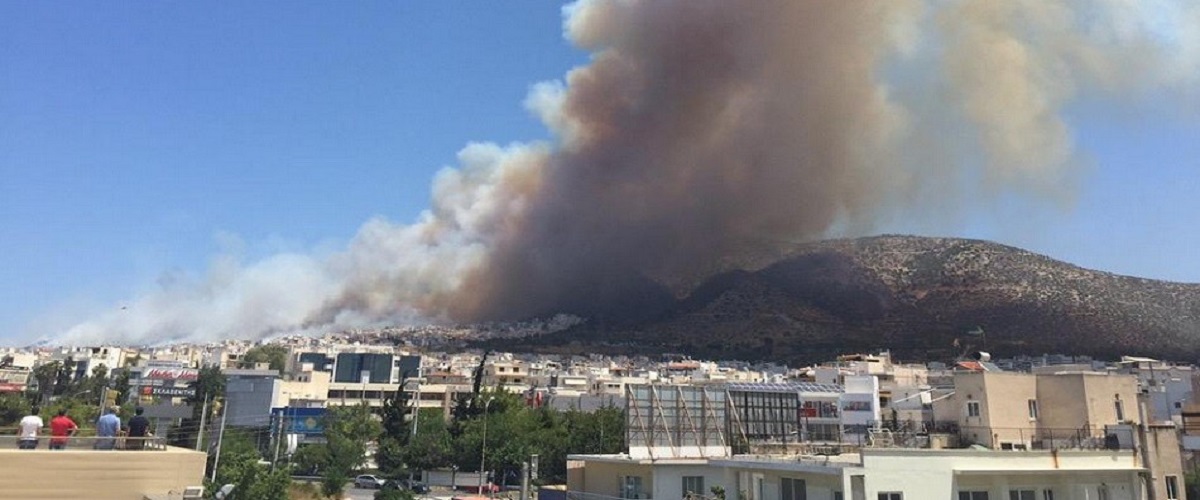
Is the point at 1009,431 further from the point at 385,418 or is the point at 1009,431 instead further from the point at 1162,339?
the point at 1162,339

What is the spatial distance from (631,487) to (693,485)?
1668 millimetres

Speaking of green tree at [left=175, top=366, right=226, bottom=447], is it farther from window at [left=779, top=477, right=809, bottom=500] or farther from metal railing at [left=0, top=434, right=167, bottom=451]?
metal railing at [left=0, top=434, right=167, bottom=451]

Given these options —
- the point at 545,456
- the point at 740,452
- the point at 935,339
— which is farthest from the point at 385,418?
the point at 935,339

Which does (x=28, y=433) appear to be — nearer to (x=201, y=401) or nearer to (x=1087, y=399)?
(x=1087, y=399)

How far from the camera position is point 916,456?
49.9 ft

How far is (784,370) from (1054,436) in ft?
207

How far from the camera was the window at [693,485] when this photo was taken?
2014 cm

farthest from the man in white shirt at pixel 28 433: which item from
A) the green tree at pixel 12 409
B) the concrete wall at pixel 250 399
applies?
the concrete wall at pixel 250 399

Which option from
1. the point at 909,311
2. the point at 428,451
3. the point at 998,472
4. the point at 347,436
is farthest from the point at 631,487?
the point at 909,311

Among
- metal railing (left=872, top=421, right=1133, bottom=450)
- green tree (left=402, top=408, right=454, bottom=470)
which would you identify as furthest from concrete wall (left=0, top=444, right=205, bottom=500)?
green tree (left=402, top=408, right=454, bottom=470)

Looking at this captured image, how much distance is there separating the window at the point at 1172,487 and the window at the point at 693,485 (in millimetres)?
9793

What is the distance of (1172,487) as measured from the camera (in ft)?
56.4

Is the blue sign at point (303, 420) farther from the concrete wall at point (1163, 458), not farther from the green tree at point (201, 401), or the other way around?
the concrete wall at point (1163, 458)

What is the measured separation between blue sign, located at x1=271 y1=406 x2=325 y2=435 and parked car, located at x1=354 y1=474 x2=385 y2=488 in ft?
38.7
